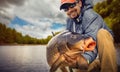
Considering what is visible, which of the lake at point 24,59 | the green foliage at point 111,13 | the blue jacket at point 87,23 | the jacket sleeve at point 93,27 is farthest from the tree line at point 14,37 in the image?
the green foliage at point 111,13

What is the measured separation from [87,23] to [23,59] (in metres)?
0.86

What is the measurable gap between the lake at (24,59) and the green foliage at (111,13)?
0.87 ft

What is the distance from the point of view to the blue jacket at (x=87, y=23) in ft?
11.6

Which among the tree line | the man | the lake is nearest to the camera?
the man

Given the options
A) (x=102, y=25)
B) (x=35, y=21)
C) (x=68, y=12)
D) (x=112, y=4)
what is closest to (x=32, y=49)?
(x=35, y=21)

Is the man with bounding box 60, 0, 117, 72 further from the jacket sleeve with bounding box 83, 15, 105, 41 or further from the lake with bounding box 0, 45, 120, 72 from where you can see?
the lake with bounding box 0, 45, 120, 72

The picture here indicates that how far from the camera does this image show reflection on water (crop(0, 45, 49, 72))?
11.9 feet

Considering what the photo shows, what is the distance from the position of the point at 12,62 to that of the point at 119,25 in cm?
132

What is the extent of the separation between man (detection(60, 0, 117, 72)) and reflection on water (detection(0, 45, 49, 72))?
0.46m

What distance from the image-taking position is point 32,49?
12.1 feet

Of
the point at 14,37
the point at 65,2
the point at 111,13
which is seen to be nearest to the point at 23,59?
the point at 14,37

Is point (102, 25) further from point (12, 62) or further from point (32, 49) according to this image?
point (12, 62)

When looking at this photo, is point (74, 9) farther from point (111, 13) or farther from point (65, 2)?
point (111, 13)

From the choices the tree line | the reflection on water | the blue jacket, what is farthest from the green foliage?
the reflection on water
